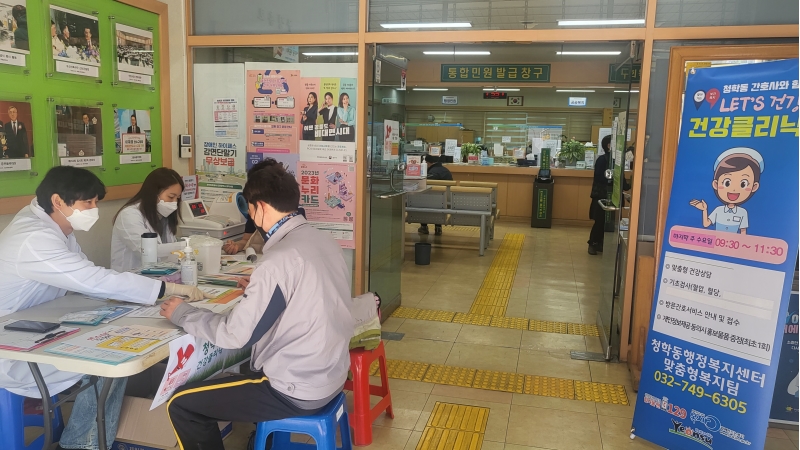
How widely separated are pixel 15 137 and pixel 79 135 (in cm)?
45

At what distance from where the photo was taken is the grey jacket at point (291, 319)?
84.0 inches

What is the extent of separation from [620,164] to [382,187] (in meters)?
1.75

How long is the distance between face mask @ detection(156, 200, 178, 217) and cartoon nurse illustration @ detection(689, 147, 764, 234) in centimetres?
279

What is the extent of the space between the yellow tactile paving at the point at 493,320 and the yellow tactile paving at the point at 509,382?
3.33ft

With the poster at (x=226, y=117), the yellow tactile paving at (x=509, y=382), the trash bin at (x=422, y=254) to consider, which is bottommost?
the yellow tactile paving at (x=509, y=382)

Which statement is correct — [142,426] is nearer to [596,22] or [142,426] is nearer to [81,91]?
[81,91]

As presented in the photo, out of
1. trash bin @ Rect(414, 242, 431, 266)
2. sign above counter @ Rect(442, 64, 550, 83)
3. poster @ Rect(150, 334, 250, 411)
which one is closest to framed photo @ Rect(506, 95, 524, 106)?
sign above counter @ Rect(442, 64, 550, 83)

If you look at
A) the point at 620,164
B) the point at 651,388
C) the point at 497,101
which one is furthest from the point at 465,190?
the point at 497,101

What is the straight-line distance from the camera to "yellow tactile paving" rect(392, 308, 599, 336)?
4891mm

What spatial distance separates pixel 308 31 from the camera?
4434mm

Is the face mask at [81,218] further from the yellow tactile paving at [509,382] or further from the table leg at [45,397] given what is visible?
the yellow tactile paving at [509,382]

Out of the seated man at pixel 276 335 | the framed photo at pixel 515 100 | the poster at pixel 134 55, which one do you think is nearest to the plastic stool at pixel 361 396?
the seated man at pixel 276 335

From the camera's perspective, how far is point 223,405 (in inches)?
87.7

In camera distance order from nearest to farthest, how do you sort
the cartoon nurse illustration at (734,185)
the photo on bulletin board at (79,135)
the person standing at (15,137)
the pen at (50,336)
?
the pen at (50,336) → the cartoon nurse illustration at (734,185) → the person standing at (15,137) → the photo on bulletin board at (79,135)
